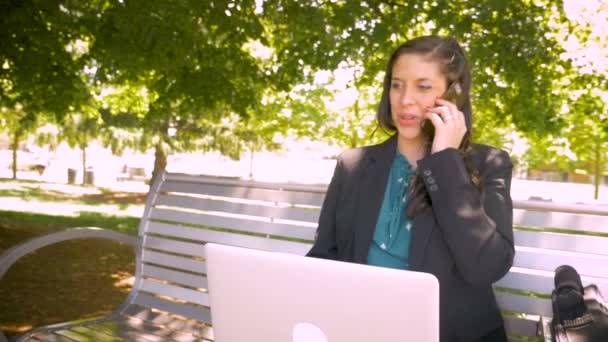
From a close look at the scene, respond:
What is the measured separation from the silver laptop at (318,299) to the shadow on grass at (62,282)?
14.6ft

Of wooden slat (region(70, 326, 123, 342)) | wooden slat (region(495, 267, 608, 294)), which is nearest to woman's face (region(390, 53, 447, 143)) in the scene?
wooden slat (region(495, 267, 608, 294))

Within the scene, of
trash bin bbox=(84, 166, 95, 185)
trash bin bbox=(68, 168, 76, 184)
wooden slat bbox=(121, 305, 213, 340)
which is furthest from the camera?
trash bin bbox=(84, 166, 95, 185)

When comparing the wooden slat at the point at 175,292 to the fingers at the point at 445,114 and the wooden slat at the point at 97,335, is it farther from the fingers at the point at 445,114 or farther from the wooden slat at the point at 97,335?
the fingers at the point at 445,114

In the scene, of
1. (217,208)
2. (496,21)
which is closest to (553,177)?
(496,21)

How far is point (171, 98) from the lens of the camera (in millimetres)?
7430

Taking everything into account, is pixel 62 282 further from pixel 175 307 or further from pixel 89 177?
pixel 89 177

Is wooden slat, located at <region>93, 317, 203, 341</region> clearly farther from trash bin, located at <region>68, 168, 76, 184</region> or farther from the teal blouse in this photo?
trash bin, located at <region>68, 168, 76, 184</region>

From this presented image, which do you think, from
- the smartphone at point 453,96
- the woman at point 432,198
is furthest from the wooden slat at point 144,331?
the smartphone at point 453,96

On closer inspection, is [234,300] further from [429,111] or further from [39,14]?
[39,14]

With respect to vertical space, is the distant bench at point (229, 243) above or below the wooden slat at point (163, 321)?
above

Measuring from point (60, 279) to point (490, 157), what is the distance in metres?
6.13

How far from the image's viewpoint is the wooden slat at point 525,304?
7.77 feet

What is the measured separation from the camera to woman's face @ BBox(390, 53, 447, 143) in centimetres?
223

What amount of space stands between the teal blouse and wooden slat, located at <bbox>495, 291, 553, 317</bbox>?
1.63 ft
